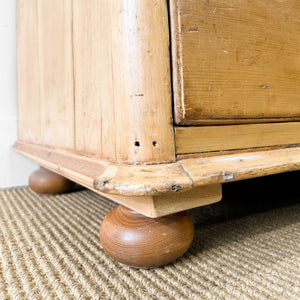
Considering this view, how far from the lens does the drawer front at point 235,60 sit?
0.33 metres

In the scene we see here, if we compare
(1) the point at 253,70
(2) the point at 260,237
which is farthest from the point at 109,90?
(2) the point at 260,237

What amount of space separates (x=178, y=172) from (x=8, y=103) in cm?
79

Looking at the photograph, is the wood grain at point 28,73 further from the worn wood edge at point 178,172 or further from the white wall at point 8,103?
the worn wood edge at point 178,172

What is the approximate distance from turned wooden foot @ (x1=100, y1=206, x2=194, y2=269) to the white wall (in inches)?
26.2

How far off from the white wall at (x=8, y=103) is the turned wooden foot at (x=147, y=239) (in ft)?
2.18

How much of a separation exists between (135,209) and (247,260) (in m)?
0.17

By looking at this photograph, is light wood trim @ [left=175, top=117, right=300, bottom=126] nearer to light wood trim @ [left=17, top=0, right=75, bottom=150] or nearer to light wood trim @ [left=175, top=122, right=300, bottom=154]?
light wood trim @ [left=175, top=122, right=300, bottom=154]

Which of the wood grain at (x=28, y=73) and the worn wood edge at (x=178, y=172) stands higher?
the wood grain at (x=28, y=73)

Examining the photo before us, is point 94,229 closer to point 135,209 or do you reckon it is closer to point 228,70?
point 135,209

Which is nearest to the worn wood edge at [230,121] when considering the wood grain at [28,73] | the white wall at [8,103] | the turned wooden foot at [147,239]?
the turned wooden foot at [147,239]

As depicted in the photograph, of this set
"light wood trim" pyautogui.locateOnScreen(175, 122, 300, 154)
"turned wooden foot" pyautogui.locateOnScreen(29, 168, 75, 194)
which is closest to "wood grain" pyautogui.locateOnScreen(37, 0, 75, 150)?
"turned wooden foot" pyautogui.locateOnScreen(29, 168, 75, 194)

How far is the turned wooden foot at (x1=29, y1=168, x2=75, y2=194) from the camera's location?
750 millimetres

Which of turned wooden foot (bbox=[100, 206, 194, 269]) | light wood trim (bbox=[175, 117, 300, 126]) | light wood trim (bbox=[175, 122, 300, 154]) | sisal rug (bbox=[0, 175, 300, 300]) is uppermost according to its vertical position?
light wood trim (bbox=[175, 117, 300, 126])

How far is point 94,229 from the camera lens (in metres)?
0.51
